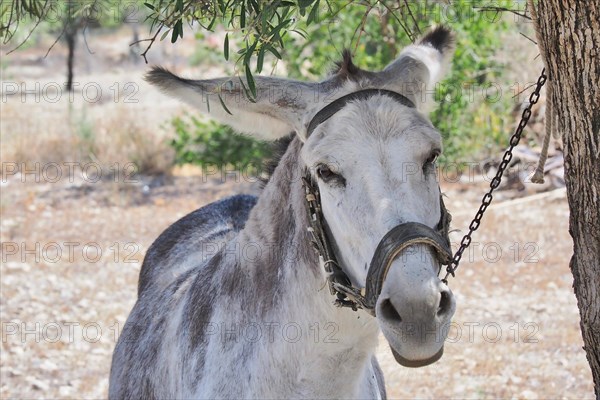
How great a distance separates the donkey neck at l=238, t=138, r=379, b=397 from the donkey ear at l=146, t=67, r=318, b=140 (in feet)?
0.60

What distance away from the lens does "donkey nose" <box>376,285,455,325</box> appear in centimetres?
238

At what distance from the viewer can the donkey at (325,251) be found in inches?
98.1

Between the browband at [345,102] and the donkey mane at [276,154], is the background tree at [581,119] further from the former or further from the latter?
the donkey mane at [276,154]

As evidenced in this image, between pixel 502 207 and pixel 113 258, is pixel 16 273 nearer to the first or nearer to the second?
pixel 113 258

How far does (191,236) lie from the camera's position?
4805 mm

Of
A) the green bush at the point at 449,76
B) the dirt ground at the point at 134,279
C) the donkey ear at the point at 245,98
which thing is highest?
the donkey ear at the point at 245,98

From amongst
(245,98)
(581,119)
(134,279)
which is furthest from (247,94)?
(134,279)

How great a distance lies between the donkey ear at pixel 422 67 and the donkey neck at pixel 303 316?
1.56 feet

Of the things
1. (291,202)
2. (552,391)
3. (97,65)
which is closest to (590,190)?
(291,202)

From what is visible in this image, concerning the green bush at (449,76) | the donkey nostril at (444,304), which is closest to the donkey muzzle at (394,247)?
the donkey nostril at (444,304)

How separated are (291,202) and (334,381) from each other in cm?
66

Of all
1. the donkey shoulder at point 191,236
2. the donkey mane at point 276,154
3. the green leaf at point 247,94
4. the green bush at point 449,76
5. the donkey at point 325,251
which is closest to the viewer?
the donkey at point 325,251

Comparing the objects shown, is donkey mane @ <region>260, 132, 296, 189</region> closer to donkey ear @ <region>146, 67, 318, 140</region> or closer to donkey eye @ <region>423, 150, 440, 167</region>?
donkey ear @ <region>146, 67, 318, 140</region>

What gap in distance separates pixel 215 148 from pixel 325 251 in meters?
10.4
